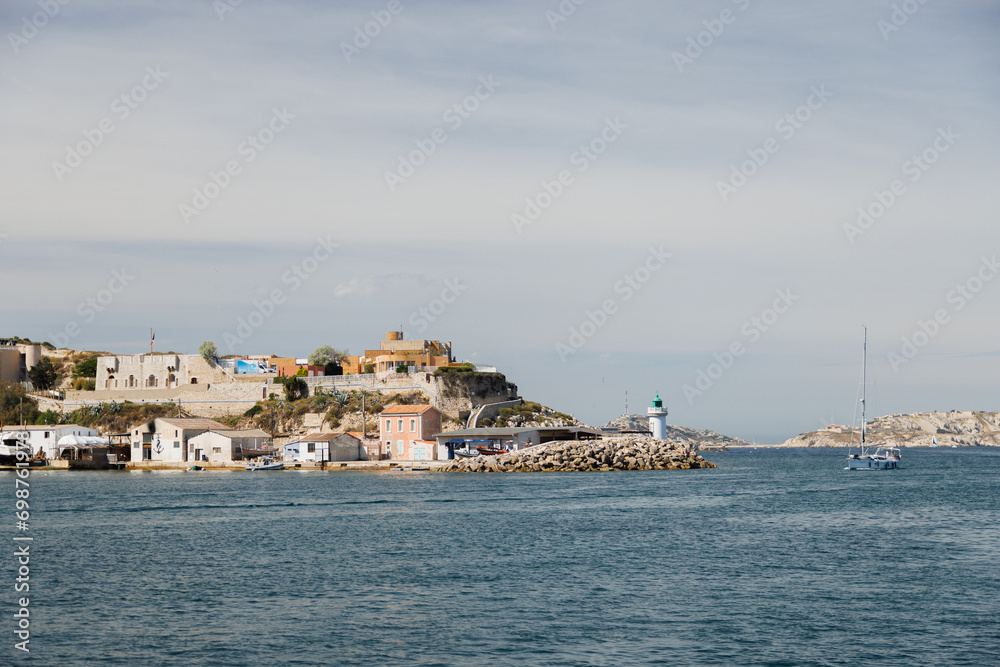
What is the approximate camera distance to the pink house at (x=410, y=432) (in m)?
73.6

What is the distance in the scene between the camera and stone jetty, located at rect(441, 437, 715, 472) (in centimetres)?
6744

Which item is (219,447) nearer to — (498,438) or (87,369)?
(498,438)

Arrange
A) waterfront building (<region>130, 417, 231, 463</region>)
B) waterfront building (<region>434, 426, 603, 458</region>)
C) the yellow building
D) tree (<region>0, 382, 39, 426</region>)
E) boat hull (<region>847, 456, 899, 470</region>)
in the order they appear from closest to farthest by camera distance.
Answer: waterfront building (<region>434, 426, 603, 458</region>), boat hull (<region>847, 456, 899, 470</region>), waterfront building (<region>130, 417, 231, 463</region>), the yellow building, tree (<region>0, 382, 39, 426</region>)

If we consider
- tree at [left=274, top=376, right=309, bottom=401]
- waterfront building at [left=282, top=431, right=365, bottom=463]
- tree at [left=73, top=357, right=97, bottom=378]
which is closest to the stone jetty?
waterfront building at [left=282, top=431, right=365, bottom=463]

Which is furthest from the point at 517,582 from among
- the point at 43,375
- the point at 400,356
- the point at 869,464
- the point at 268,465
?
the point at 43,375

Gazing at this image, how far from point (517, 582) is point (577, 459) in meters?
46.1

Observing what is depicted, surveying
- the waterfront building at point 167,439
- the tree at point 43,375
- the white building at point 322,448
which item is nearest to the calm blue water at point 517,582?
the white building at point 322,448

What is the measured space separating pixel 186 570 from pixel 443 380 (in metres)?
60.5

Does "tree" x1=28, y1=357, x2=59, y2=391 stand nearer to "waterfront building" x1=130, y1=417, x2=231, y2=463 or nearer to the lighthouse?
"waterfront building" x1=130, y1=417, x2=231, y2=463

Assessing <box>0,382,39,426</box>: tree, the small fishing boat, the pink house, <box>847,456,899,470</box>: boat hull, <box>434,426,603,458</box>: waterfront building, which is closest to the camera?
<box>434,426,603,458</box>: waterfront building

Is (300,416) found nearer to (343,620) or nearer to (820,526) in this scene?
(820,526)

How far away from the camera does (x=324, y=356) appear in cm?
9906

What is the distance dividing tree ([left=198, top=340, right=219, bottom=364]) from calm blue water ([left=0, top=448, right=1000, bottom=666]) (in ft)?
183

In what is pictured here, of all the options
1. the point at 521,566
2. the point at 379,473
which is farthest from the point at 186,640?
the point at 379,473
